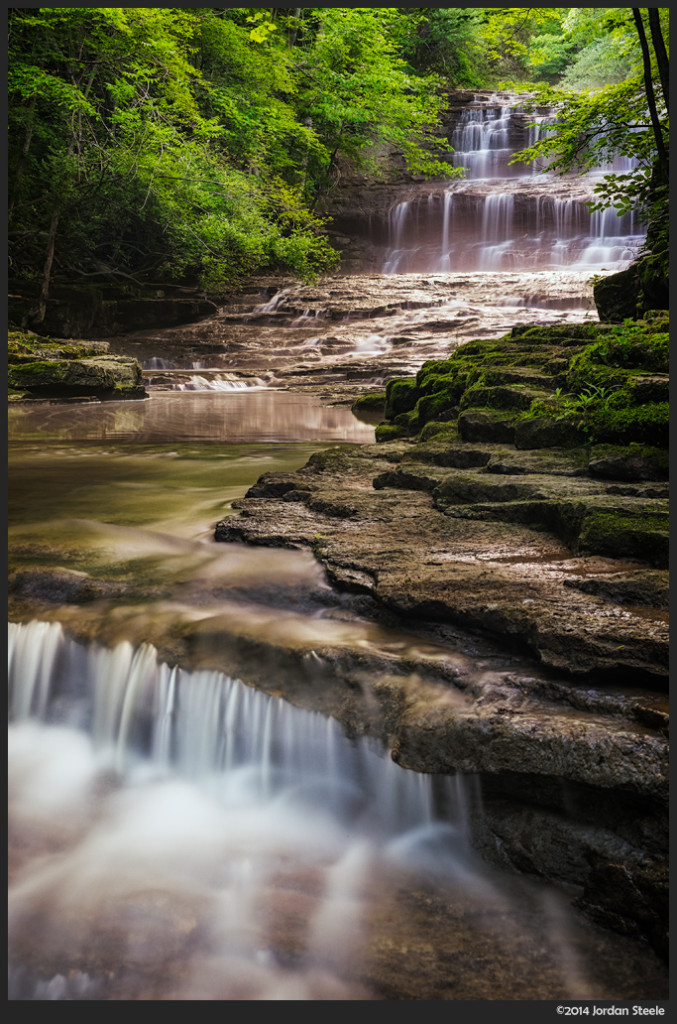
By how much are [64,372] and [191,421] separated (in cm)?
330

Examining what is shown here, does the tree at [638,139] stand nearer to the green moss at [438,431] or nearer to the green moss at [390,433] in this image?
the green moss at [438,431]

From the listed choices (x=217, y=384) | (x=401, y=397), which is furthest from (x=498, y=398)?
(x=217, y=384)

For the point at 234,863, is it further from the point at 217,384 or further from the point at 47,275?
the point at 47,275

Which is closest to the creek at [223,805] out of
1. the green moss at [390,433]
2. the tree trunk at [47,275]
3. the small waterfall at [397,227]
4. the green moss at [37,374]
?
the green moss at [390,433]

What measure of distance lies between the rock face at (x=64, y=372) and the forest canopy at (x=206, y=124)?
428 cm

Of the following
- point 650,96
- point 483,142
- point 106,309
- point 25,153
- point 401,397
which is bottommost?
point 401,397

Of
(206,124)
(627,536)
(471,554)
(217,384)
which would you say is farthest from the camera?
(217,384)

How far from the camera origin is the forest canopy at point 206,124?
8.59 metres

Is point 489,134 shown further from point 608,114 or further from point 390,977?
point 390,977

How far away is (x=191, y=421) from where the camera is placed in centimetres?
1058

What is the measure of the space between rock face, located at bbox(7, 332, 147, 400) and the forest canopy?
14.1 feet

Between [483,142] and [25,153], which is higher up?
[483,142]

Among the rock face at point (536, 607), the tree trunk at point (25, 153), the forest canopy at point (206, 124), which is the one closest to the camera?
the rock face at point (536, 607)

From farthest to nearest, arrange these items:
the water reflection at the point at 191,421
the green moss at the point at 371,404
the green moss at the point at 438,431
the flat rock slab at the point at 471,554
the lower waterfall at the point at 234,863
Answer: the green moss at the point at 371,404
the water reflection at the point at 191,421
the green moss at the point at 438,431
the flat rock slab at the point at 471,554
the lower waterfall at the point at 234,863
